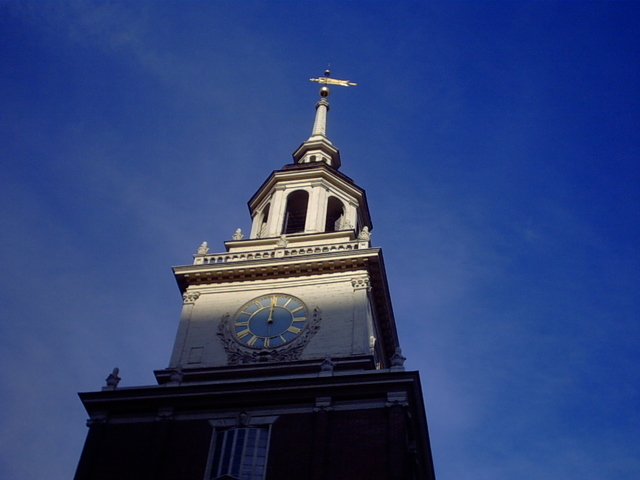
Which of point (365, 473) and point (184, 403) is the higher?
point (184, 403)

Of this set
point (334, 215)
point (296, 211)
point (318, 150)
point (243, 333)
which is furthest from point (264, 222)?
point (243, 333)

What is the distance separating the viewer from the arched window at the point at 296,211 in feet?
162

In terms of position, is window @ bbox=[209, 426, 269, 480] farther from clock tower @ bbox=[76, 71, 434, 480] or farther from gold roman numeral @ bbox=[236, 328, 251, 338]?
gold roman numeral @ bbox=[236, 328, 251, 338]

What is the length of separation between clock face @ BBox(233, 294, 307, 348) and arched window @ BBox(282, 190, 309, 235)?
318 inches

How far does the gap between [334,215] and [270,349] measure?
43.1ft

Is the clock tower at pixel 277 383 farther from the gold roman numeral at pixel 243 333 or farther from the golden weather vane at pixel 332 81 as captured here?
the golden weather vane at pixel 332 81

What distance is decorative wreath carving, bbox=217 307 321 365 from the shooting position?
126ft

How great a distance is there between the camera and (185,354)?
39.6 meters

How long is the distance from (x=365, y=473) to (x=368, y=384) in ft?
11.1

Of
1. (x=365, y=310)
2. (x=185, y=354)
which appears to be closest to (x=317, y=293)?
(x=365, y=310)

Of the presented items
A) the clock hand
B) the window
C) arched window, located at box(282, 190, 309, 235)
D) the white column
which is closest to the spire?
the white column

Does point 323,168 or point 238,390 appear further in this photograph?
point 323,168

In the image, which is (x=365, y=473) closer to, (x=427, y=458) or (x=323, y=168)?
(x=427, y=458)

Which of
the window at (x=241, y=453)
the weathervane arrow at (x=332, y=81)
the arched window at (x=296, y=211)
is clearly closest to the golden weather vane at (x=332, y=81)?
the weathervane arrow at (x=332, y=81)
